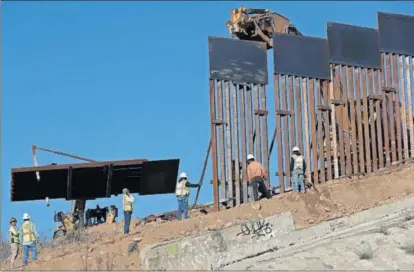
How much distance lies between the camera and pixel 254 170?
25.5m

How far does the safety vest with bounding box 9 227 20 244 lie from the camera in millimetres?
23564

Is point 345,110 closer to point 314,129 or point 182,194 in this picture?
point 314,129

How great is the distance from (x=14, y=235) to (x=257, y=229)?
19.7 ft

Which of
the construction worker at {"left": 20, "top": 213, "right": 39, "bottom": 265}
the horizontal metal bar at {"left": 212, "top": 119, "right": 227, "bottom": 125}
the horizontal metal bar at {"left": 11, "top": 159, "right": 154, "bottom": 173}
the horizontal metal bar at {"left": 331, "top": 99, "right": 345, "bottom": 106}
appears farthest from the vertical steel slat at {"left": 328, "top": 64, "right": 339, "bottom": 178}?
the construction worker at {"left": 20, "top": 213, "right": 39, "bottom": 265}

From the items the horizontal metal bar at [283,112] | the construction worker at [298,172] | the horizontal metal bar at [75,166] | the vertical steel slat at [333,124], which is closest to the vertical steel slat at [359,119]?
the vertical steel slat at [333,124]

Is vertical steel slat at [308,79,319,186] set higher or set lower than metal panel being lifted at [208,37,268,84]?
lower

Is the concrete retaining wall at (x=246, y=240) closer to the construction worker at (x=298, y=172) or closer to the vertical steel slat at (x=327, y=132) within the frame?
the construction worker at (x=298, y=172)

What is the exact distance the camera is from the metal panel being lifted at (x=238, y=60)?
27094mm

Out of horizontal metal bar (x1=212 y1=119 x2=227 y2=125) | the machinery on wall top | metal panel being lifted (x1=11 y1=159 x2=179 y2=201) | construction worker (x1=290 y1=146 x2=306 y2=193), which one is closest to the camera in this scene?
construction worker (x1=290 y1=146 x2=306 y2=193)

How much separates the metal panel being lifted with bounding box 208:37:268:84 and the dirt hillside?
12.8ft

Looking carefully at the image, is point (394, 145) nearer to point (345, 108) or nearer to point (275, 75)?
point (345, 108)

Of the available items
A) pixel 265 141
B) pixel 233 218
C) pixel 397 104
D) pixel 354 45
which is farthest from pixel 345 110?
pixel 233 218

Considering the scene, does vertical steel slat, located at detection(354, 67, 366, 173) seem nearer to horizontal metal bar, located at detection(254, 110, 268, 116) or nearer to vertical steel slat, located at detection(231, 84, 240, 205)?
Answer: horizontal metal bar, located at detection(254, 110, 268, 116)

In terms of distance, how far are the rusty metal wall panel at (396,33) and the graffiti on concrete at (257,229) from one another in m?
8.54
